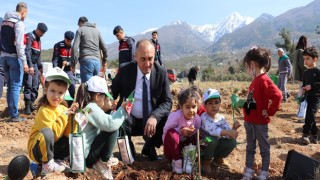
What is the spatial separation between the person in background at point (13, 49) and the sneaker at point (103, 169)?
3.22m

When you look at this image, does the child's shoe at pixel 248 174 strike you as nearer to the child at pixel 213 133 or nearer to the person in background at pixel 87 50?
the child at pixel 213 133

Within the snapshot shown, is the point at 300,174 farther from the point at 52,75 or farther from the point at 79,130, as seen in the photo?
the point at 52,75

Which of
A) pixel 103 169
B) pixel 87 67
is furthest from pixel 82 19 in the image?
pixel 103 169

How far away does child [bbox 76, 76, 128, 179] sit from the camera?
3.16m

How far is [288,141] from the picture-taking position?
543cm

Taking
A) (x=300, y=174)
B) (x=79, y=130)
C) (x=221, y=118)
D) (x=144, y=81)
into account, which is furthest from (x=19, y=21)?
(x=300, y=174)

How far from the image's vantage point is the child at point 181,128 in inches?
134

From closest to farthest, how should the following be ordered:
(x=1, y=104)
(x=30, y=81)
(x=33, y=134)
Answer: (x=33, y=134), (x=30, y=81), (x=1, y=104)

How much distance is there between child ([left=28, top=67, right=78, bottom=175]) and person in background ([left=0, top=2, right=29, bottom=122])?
2.92 meters

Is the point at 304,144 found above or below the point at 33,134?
below

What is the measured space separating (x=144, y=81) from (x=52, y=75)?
116 cm

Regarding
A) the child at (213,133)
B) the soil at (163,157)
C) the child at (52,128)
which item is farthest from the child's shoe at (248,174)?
the child at (52,128)

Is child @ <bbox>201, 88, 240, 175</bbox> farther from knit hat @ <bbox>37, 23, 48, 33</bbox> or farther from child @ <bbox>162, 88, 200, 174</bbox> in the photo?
knit hat @ <bbox>37, 23, 48, 33</bbox>

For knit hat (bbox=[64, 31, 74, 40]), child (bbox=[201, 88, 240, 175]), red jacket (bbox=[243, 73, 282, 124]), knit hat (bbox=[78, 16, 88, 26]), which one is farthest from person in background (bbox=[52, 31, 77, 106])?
red jacket (bbox=[243, 73, 282, 124])
